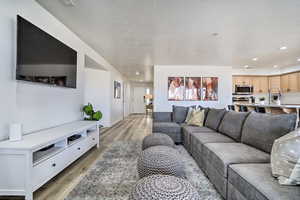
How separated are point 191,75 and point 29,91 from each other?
5.18 metres

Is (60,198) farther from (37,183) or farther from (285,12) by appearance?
(285,12)

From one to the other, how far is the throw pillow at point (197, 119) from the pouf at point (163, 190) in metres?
2.84

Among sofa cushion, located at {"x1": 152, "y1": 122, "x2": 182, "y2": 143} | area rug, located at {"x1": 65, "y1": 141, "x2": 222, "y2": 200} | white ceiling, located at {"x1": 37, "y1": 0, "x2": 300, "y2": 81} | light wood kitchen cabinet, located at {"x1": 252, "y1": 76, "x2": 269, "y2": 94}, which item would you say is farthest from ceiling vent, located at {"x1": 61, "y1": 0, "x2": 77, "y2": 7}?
light wood kitchen cabinet, located at {"x1": 252, "y1": 76, "x2": 269, "y2": 94}

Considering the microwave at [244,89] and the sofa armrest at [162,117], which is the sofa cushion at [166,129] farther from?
the microwave at [244,89]

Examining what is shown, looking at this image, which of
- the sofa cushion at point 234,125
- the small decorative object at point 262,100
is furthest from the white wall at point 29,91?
the small decorative object at point 262,100

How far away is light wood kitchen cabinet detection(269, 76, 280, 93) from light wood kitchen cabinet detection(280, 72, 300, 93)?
0.15 metres

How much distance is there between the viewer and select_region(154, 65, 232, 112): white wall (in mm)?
6238

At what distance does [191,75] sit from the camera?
6324 mm

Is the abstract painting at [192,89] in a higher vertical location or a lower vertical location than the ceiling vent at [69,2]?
lower

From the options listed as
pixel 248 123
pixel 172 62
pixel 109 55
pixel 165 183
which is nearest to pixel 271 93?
pixel 172 62

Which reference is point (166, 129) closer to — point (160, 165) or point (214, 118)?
point (214, 118)

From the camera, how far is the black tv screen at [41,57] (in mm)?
2100

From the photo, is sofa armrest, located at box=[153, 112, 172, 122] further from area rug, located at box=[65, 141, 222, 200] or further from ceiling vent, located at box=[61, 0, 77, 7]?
ceiling vent, located at box=[61, 0, 77, 7]

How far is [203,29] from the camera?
10.6 feet
